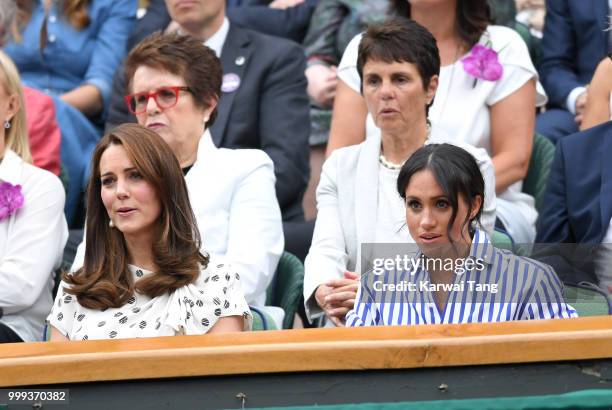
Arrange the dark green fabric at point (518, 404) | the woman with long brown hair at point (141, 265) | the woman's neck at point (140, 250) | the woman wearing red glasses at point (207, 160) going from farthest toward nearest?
1. the woman wearing red glasses at point (207, 160)
2. the woman's neck at point (140, 250)
3. the woman with long brown hair at point (141, 265)
4. the dark green fabric at point (518, 404)

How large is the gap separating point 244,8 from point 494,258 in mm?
3112

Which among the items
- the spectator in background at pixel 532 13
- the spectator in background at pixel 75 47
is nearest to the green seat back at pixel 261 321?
the spectator in background at pixel 75 47

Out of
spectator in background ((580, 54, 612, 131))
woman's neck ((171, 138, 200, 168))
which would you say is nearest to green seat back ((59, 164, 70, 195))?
woman's neck ((171, 138, 200, 168))

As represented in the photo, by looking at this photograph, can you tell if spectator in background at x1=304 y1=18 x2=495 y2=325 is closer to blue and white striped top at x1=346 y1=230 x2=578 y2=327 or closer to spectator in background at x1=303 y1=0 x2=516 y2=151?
blue and white striped top at x1=346 y1=230 x2=578 y2=327

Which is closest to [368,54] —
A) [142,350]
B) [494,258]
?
[494,258]

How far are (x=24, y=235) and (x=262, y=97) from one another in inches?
51.4

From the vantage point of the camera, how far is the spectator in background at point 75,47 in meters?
6.05

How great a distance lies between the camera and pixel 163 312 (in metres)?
3.55

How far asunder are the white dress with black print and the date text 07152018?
0.64 m

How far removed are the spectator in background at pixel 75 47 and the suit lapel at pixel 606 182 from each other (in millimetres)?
2607

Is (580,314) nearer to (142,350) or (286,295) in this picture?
(142,350)

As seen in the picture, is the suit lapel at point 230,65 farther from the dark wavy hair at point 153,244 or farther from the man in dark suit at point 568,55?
the dark wavy hair at point 153,244

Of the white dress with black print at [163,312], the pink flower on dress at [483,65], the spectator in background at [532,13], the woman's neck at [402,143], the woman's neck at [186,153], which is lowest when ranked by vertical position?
the white dress with black print at [163,312]

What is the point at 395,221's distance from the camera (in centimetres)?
410
